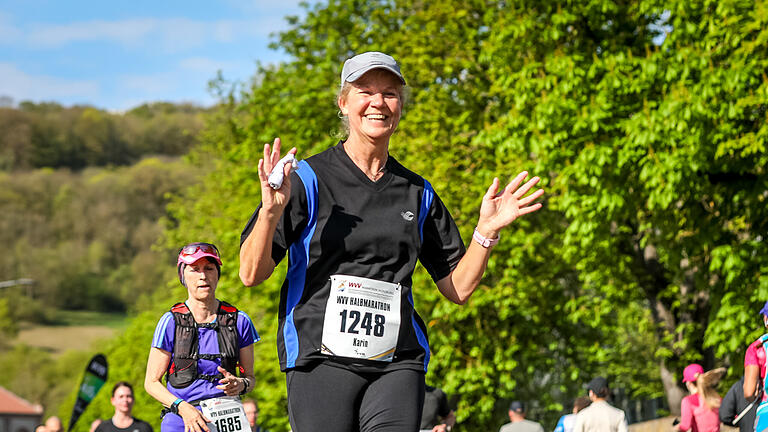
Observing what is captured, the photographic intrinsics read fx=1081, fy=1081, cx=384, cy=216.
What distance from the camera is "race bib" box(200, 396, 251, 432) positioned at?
21.7 feet

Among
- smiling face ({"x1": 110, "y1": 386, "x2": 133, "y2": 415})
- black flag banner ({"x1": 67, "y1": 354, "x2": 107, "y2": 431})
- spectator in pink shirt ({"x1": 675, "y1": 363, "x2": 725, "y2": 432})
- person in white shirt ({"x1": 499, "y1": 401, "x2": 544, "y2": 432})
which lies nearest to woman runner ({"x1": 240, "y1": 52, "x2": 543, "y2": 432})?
smiling face ({"x1": 110, "y1": 386, "x2": 133, "y2": 415})

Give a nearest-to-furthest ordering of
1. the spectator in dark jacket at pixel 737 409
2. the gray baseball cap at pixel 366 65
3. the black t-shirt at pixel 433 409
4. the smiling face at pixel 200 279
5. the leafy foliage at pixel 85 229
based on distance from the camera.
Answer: the gray baseball cap at pixel 366 65 < the smiling face at pixel 200 279 < the spectator in dark jacket at pixel 737 409 < the black t-shirt at pixel 433 409 < the leafy foliage at pixel 85 229

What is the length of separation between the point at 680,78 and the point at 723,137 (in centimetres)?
115

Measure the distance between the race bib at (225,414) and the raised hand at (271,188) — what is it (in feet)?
10.5

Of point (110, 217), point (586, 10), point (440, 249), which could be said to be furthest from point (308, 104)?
point (110, 217)

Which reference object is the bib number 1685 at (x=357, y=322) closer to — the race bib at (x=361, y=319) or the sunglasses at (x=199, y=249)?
the race bib at (x=361, y=319)

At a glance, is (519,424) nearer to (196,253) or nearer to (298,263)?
(196,253)

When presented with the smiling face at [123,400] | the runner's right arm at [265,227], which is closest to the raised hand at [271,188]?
the runner's right arm at [265,227]

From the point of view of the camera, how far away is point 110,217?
172750 millimetres

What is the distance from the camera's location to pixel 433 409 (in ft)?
40.8

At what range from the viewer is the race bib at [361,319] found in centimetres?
381

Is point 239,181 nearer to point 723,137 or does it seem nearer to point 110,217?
point 723,137

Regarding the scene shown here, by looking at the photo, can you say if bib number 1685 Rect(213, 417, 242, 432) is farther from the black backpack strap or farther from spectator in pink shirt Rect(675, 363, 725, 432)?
spectator in pink shirt Rect(675, 363, 725, 432)

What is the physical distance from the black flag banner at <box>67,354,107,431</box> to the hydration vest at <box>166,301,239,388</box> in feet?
28.4
